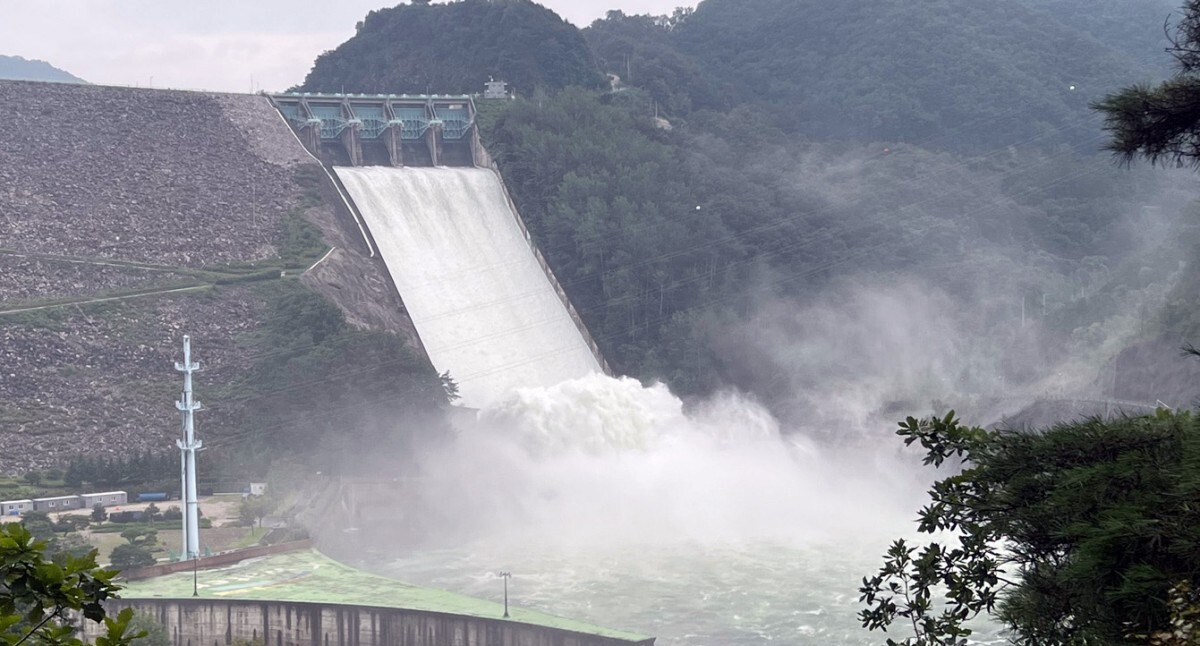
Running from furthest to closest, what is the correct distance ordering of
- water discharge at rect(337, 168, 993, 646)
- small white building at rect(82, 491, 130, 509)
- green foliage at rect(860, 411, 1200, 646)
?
small white building at rect(82, 491, 130, 509)
water discharge at rect(337, 168, 993, 646)
green foliage at rect(860, 411, 1200, 646)

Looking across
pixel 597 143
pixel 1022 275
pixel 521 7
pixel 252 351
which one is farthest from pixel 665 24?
pixel 252 351

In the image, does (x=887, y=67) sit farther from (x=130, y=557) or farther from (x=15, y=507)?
(x=130, y=557)

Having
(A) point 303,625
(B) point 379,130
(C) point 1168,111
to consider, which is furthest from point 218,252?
(C) point 1168,111

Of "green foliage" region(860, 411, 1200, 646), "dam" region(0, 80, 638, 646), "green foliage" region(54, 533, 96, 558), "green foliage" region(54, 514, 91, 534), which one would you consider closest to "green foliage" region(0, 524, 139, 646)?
"green foliage" region(860, 411, 1200, 646)

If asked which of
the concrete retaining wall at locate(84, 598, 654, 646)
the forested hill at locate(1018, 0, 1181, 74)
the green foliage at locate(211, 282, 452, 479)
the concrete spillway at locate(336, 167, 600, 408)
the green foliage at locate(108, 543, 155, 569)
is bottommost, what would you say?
the concrete retaining wall at locate(84, 598, 654, 646)

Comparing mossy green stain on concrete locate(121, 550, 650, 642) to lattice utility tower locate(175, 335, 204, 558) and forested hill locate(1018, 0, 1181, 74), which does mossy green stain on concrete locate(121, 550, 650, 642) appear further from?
forested hill locate(1018, 0, 1181, 74)
